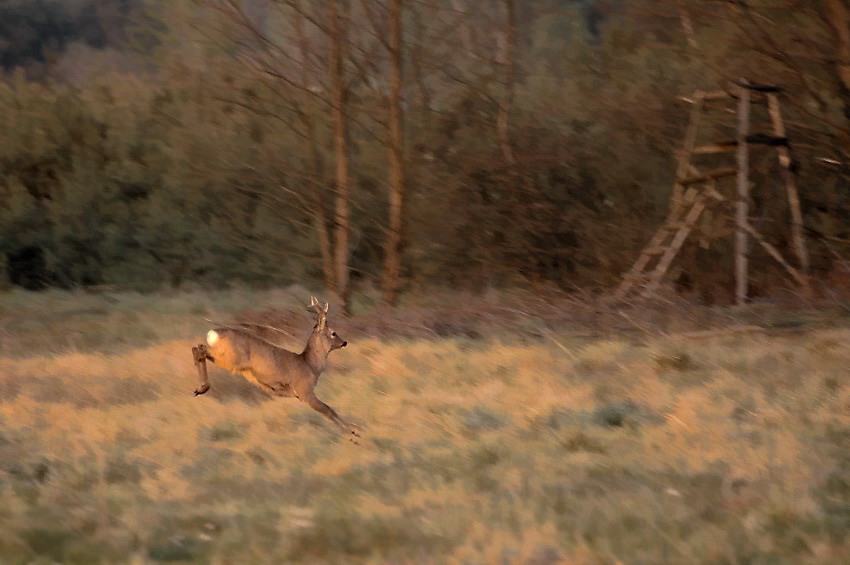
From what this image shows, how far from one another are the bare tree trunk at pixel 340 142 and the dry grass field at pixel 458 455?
158 inches

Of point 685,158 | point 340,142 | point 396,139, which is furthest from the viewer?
point 685,158

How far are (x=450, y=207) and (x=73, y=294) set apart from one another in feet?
30.2

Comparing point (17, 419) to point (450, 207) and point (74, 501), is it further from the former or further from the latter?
point (450, 207)

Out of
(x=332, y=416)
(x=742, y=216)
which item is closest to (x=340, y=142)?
(x=742, y=216)

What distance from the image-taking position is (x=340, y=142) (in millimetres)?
17203

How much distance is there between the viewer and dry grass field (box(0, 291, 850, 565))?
559 centimetres

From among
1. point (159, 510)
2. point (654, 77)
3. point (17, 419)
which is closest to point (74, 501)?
point (159, 510)

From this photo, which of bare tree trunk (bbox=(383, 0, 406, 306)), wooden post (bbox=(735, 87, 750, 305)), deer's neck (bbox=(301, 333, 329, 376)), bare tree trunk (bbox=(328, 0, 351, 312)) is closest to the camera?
deer's neck (bbox=(301, 333, 329, 376))

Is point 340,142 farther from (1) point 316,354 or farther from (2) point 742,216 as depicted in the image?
(1) point 316,354

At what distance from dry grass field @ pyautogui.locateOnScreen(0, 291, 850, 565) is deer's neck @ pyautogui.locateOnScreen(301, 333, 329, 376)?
1.26 ft

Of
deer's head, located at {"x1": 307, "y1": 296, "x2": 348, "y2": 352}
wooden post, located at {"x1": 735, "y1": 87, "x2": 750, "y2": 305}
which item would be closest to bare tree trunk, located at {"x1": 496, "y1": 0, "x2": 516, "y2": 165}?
wooden post, located at {"x1": 735, "y1": 87, "x2": 750, "y2": 305}

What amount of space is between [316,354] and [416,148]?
8.72m

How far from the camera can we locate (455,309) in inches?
616

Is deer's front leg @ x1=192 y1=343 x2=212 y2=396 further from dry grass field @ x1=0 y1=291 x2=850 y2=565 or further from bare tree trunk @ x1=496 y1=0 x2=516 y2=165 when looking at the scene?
bare tree trunk @ x1=496 y1=0 x2=516 y2=165
